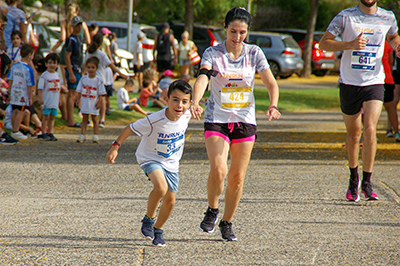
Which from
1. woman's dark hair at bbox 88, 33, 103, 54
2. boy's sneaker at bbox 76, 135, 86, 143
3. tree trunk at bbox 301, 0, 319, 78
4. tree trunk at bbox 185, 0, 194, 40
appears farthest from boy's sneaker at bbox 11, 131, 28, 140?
tree trunk at bbox 301, 0, 319, 78

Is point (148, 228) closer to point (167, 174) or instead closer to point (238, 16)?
point (167, 174)

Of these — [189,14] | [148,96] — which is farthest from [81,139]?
[189,14]

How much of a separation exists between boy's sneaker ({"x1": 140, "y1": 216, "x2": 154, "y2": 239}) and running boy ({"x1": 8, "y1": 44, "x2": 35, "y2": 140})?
211 inches

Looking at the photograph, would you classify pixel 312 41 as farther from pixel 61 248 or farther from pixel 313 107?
pixel 61 248

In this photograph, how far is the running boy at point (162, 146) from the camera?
408 cm

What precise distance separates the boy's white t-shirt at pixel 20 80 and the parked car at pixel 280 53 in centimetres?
1726

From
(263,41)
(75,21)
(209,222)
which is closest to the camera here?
(209,222)

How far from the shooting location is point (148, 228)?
4.19 meters

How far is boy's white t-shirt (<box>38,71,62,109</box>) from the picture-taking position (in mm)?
8984

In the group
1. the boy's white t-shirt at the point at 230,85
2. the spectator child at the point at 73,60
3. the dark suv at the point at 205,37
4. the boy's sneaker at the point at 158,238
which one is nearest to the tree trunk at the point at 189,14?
the dark suv at the point at 205,37

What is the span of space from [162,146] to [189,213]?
114cm

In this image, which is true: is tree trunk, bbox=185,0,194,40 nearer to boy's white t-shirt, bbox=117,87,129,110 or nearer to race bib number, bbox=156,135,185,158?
boy's white t-shirt, bbox=117,87,129,110

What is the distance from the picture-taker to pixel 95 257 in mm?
3785

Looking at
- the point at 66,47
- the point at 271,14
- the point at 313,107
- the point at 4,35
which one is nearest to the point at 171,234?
the point at 66,47
